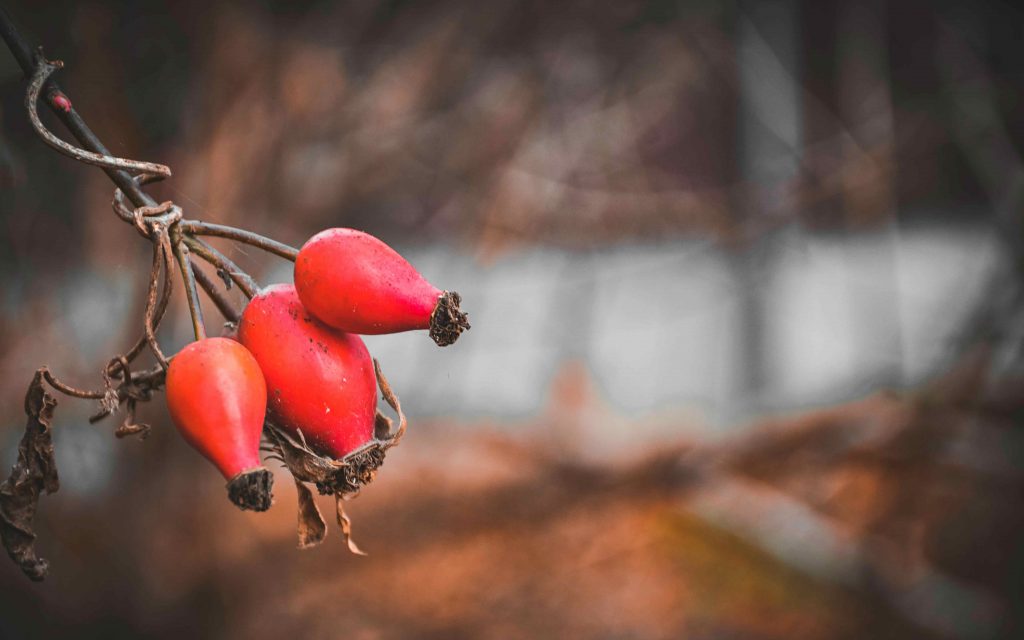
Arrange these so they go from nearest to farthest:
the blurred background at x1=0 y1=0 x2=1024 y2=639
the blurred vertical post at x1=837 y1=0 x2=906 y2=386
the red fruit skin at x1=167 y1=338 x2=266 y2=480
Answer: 1. the red fruit skin at x1=167 y1=338 x2=266 y2=480
2. the blurred background at x1=0 y1=0 x2=1024 y2=639
3. the blurred vertical post at x1=837 y1=0 x2=906 y2=386

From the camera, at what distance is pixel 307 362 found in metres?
0.43

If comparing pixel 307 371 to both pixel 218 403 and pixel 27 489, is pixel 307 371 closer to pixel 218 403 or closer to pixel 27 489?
pixel 218 403

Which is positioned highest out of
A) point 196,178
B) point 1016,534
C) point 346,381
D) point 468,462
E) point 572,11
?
point 572,11

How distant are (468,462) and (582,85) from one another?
101cm

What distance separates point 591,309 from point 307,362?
1.78 metres

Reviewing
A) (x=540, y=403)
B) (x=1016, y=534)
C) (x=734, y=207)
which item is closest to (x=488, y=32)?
(x=734, y=207)

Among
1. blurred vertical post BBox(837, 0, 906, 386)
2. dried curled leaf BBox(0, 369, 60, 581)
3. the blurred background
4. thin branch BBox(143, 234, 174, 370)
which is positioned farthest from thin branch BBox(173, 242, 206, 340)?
blurred vertical post BBox(837, 0, 906, 386)

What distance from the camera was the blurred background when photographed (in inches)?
67.7

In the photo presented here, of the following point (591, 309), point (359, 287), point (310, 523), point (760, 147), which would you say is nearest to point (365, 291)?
point (359, 287)

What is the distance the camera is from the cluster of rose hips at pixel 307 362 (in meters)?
0.40

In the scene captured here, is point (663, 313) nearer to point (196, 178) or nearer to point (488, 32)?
point (488, 32)

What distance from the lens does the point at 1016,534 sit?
2098mm

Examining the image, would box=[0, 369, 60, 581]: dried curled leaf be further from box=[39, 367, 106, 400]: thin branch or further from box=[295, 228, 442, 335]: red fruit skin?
box=[295, 228, 442, 335]: red fruit skin

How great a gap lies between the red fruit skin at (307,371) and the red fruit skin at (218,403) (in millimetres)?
24
